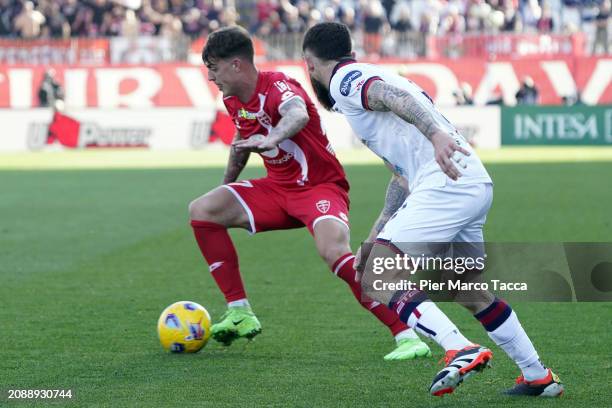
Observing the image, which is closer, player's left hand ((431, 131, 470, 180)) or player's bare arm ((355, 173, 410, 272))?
player's left hand ((431, 131, 470, 180))

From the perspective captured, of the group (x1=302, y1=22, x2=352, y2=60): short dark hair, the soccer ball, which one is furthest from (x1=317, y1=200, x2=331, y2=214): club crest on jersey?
(x1=302, y1=22, x2=352, y2=60): short dark hair

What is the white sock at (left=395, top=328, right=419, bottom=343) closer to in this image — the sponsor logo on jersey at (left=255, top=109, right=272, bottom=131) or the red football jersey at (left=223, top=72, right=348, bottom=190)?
the red football jersey at (left=223, top=72, right=348, bottom=190)

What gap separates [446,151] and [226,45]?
226 centimetres

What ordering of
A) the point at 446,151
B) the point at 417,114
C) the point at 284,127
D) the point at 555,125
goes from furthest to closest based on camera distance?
the point at 555,125, the point at 284,127, the point at 417,114, the point at 446,151

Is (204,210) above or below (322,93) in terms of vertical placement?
below

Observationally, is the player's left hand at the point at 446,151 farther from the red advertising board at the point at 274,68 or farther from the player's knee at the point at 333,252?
the red advertising board at the point at 274,68

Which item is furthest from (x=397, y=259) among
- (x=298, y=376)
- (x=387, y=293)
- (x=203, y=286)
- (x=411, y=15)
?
(x=411, y=15)

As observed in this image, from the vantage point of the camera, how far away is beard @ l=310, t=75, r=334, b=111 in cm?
596

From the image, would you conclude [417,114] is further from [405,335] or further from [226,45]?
[226,45]

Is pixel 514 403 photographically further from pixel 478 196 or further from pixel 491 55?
pixel 491 55

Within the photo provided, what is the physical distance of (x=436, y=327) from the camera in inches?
210

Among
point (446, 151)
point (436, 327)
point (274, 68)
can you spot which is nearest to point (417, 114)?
point (446, 151)

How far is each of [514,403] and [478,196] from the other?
998 mm

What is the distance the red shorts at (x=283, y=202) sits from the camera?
7055 mm
